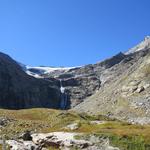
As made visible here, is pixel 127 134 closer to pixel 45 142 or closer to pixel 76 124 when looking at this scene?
→ pixel 45 142

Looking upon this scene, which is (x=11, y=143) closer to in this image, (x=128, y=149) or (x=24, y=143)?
(x=24, y=143)

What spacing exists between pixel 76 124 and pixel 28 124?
25937mm

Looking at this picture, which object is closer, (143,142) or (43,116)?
(143,142)

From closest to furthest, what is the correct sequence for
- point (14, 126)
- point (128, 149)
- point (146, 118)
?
point (128, 149) < point (14, 126) < point (146, 118)

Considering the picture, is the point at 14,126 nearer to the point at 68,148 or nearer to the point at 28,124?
the point at 28,124

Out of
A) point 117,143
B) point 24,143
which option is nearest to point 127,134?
point 117,143

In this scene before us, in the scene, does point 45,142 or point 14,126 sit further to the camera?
point 14,126

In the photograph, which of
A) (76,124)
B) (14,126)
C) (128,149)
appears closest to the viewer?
(128,149)

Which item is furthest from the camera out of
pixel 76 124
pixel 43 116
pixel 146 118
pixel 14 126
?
pixel 146 118

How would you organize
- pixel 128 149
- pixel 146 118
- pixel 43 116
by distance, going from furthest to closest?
pixel 146 118, pixel 43 116, pixel 128 149

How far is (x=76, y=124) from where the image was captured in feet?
206

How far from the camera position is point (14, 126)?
272ft

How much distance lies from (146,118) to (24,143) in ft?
480

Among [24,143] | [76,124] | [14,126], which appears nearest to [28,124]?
[14,126]
